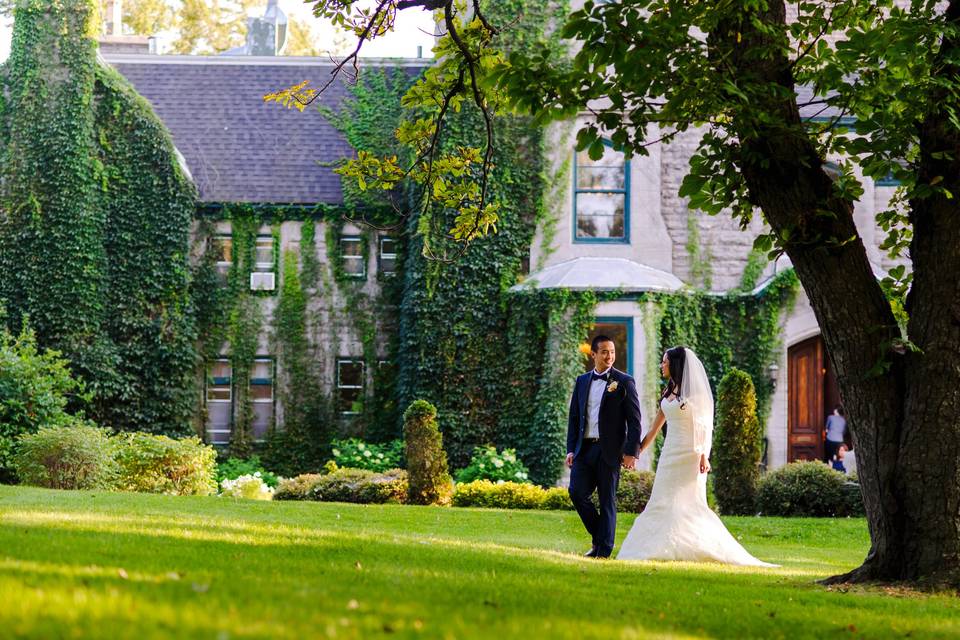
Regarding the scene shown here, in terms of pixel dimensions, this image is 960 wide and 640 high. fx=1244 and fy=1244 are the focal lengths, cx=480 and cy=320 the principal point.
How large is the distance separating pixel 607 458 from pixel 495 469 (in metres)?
10.3

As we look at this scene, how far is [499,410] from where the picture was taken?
→ 73.5 feet

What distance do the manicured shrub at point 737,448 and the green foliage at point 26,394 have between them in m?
10.7

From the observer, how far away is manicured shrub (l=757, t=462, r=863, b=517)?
1766cm

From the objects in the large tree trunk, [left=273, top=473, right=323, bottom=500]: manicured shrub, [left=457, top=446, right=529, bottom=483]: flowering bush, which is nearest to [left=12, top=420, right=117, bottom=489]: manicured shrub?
[left=273, top=473, right=323, bottom=500]: manicured shrub

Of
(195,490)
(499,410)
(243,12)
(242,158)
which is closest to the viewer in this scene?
(195,490)

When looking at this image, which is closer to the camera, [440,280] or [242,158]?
[440,280]

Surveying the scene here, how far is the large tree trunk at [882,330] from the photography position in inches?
341

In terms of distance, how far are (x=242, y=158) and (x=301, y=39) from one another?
13060 millimetres

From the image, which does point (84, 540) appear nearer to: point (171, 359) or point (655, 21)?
point (655, 21)

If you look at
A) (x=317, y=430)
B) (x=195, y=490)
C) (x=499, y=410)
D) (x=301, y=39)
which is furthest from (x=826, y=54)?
(x=301, y=39)

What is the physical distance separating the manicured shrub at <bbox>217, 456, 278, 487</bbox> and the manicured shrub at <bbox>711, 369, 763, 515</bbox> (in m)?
8.56

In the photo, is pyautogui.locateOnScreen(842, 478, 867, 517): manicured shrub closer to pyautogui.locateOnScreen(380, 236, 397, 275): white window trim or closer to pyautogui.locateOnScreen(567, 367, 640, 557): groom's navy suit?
pyautogui.locateOnScreen(567, 367, 640, 557): groom's navy suit

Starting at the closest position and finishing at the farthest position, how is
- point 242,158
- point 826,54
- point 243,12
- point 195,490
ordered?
point 826,54, point 195,490, point 242,158, point 243,12

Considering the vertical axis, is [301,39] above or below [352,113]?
above
